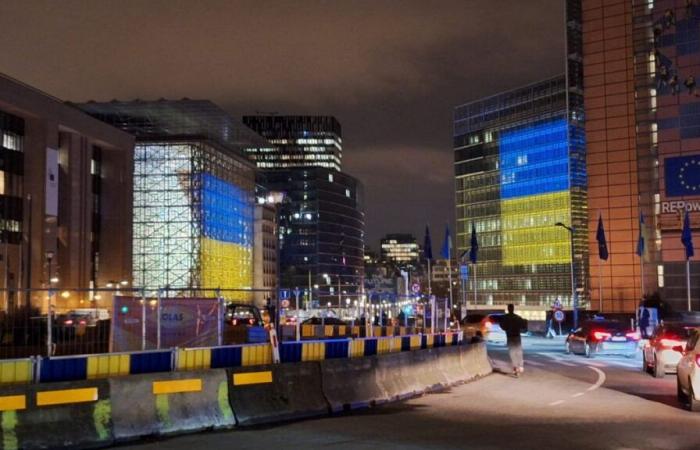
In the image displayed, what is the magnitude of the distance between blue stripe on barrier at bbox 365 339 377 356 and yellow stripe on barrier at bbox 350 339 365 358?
16cm

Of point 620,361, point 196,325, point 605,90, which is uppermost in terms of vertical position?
point 605,90

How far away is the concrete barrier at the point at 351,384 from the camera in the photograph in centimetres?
1545

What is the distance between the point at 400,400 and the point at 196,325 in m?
4.81

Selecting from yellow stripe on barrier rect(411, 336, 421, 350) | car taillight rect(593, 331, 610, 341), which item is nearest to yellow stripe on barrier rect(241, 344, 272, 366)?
yellow stripe on barrier rect(411, 336, 421, 350)

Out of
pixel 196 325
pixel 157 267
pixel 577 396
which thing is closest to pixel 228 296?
pixel 196 325

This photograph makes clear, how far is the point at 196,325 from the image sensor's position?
61.5 ft

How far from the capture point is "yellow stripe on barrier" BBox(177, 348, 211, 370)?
532 inches

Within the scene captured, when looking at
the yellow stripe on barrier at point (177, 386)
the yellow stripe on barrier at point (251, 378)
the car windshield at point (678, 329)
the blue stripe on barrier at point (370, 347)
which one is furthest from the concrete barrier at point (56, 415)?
the car windshield at point (678, 329)

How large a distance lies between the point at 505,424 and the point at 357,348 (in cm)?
475

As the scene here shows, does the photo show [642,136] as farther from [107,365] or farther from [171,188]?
[107,365]

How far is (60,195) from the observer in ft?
285

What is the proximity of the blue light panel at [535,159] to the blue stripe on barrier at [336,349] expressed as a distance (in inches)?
4040

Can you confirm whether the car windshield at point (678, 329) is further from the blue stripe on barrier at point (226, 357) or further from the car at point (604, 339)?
the blue stripe on barrier at point (226, 357)

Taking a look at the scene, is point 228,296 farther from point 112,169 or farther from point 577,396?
point 112,169
